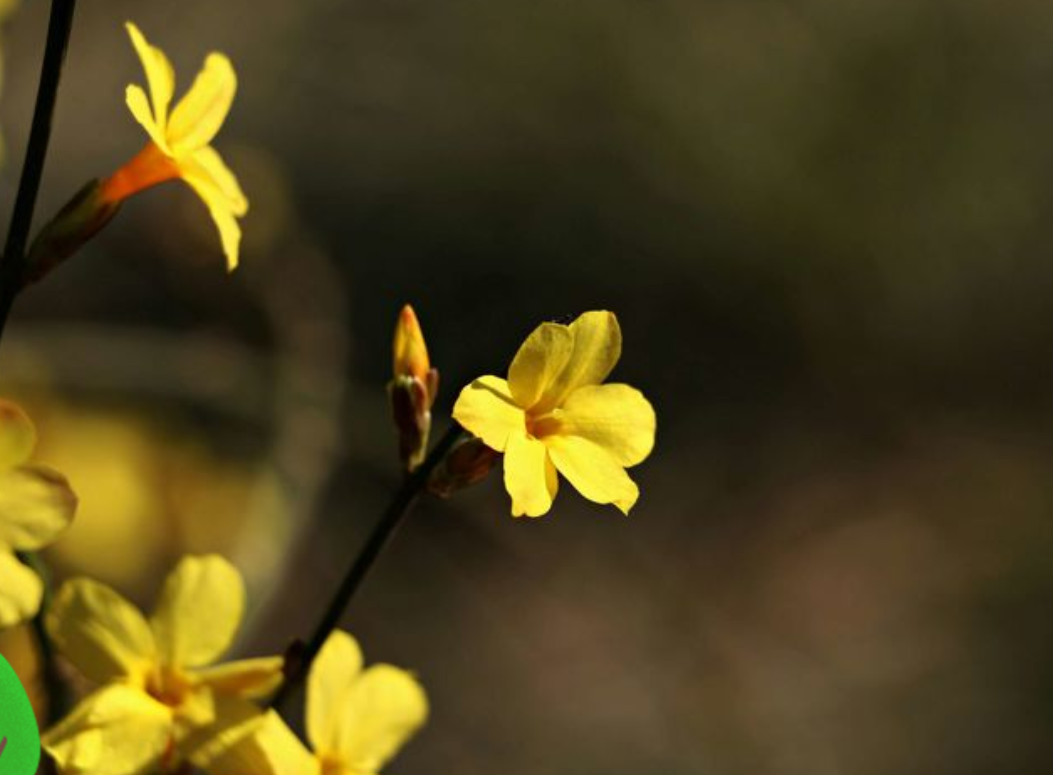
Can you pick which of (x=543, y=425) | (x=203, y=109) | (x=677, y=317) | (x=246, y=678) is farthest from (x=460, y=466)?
(x=677, y=317)

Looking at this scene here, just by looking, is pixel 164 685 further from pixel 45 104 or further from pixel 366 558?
pixel 45 104

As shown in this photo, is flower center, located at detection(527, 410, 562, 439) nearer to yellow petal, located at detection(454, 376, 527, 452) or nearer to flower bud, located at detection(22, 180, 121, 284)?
yellow petal, located at detection(454, 376, 527, 452)

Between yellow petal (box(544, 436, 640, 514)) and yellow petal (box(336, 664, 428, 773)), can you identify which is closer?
yellow petal (box(544, 436, 640, 514))

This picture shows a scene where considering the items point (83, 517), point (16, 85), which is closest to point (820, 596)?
→ point (83, 517)

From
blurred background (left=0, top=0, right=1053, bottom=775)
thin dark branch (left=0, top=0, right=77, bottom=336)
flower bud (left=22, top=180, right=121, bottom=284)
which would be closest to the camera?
thin dark branch (left=0, top=0, right=77, bottom=336)

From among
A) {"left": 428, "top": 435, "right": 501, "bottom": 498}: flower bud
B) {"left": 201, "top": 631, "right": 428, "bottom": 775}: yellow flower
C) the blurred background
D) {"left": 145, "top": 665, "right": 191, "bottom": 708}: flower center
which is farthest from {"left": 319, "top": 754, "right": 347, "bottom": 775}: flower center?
the blurred background

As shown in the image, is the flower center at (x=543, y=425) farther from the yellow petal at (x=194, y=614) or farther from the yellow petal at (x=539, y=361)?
the yellow petal at (x=194, y=614)

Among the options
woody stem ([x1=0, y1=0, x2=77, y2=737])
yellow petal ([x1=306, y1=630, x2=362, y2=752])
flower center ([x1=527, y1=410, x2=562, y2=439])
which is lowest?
yellow petal ([x1=306, y1=630, x2=362, y2=752])
